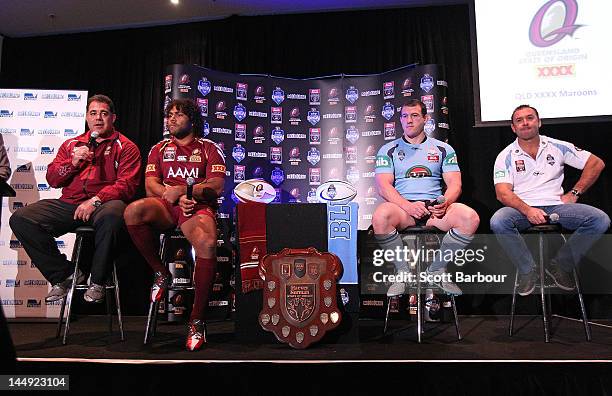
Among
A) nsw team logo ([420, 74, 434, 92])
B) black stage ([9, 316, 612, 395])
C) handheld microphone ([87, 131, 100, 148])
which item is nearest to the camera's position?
black stage ([9, 316, 612, 395])

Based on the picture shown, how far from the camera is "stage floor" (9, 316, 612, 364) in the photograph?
7.82 ft

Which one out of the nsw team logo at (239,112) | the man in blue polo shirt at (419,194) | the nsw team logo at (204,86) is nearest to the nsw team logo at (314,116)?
the nsw team logo at (239,112)

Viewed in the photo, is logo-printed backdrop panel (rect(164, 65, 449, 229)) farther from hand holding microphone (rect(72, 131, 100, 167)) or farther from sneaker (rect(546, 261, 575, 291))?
sneaker (rect(546, 261, 575, 291))

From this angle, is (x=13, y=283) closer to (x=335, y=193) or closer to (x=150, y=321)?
(x=150, y=321)

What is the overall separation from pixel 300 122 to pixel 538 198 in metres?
2.45

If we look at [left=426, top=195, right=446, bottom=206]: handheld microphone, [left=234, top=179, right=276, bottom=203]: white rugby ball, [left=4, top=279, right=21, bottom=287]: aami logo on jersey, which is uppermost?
[left=234, top=179, right=276, bottom=203]: white rugby ball

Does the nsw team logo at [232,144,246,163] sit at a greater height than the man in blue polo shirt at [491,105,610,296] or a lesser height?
greater

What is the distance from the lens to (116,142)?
3391mm

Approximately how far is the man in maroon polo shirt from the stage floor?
0.37 meters

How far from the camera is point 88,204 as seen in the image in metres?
3.00

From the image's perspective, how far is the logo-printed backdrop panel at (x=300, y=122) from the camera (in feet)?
15.6

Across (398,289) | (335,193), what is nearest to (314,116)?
(335,193)

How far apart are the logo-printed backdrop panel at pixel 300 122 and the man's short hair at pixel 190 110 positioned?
1492 millimetres

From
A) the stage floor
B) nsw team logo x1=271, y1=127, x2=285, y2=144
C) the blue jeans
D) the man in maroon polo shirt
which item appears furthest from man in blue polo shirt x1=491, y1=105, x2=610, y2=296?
the man in maroon polo shirt
